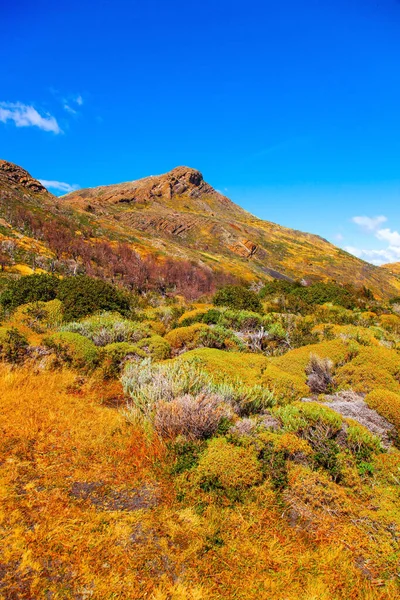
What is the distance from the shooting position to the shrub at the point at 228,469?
3547mm

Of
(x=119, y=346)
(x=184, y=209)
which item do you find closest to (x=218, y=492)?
(x=119, y=346)

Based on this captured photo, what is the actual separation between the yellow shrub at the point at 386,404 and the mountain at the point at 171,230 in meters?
33.2

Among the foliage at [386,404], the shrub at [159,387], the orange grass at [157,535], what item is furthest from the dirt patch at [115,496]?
the foliage at [386,404]

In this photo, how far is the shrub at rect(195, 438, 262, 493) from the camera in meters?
3.55

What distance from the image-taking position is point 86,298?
11.8 metres

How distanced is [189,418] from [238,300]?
473 inches

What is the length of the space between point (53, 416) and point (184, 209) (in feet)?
413

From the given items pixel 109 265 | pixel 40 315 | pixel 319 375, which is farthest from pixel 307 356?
pixel 109 265

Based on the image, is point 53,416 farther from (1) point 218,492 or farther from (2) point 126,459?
(1) point 218,492

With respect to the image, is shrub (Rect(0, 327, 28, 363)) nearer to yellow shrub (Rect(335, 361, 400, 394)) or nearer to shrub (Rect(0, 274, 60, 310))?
shrub (Rect(0, 274, 60, 310))

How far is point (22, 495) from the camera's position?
10.7 ft

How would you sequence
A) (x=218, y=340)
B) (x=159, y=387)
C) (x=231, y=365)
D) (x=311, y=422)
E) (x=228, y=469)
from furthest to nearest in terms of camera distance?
1. (x=218, y=340)
2. (x=231, y=365)
3. (x=159, y=387)
4. (x=311, y=422)
5. (x=228, y=469)

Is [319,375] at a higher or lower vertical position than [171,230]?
lower

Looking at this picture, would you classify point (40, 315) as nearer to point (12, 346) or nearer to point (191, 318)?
point (12, 346)
